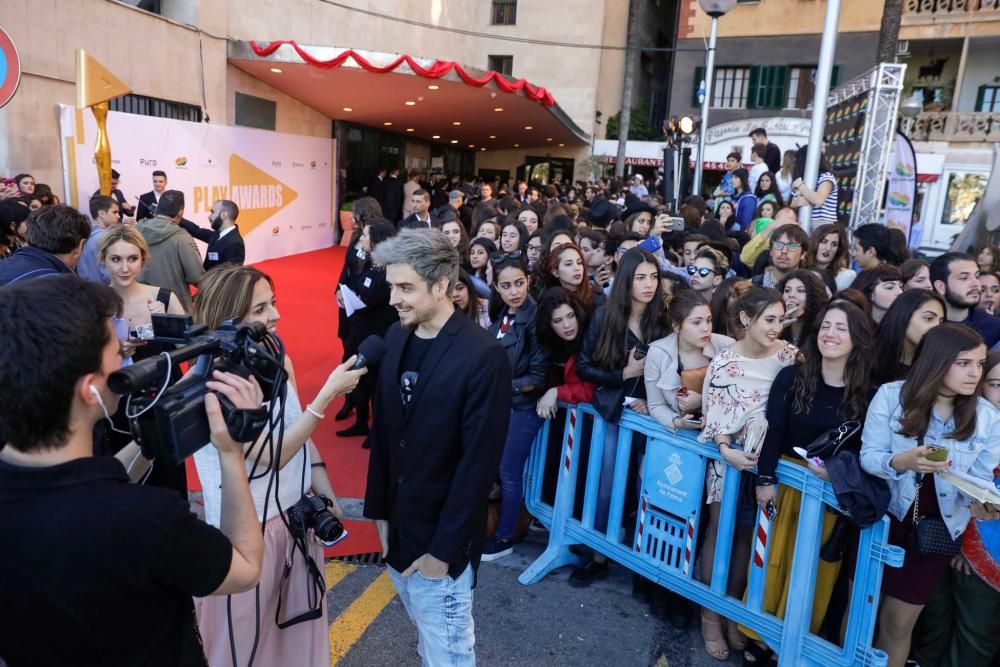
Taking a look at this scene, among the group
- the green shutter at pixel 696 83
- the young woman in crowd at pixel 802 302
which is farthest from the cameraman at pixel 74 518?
the green shutter at pixel 696 83

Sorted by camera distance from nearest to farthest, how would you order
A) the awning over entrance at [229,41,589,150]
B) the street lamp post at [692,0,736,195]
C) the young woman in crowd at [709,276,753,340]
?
the young woman in crowd at [709,276,753,340] → the awning over entrance at [229,41,589,150] → the street lamp post at [692,0,736,195]

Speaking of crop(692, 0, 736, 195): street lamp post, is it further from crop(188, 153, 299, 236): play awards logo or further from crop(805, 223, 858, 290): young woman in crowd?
crop(188, 153, 299, 236): play awards logo

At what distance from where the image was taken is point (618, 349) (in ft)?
11.8

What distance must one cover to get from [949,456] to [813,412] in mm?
511

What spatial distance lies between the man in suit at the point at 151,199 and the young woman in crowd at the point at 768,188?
7.96m

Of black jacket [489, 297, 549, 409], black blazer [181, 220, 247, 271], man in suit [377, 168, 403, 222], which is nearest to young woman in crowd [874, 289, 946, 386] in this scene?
black jacket [489, 297, 549, 409]

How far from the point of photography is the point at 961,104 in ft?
72.3

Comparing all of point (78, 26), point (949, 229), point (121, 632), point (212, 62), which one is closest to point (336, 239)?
point (212, 62)

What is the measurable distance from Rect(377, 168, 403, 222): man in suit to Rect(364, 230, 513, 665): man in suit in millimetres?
13539

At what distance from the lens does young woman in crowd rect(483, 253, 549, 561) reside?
3.76 m

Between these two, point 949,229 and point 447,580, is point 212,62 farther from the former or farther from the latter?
point 949,229

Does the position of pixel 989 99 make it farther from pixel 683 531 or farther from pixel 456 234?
pixel 683 531

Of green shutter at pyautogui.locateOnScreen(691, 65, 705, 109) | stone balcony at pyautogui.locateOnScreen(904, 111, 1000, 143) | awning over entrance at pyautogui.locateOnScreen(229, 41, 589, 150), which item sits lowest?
awning over entrance at pyautogui.locateOnScreen(229, 41, 589, 150)

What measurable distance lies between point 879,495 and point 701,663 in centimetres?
114
